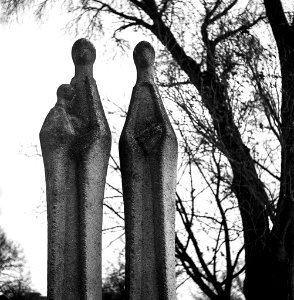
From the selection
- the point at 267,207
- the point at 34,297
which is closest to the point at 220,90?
the point at 267,207

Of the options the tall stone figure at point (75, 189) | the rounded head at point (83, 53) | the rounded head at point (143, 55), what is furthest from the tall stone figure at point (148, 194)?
the rounded head at point (83, 53)

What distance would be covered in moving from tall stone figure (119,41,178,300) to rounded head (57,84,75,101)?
1.50ft

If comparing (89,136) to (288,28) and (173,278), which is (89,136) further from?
(288,28)

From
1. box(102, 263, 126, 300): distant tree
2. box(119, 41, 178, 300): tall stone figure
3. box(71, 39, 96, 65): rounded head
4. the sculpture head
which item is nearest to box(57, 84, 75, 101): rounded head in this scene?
the sculpture head

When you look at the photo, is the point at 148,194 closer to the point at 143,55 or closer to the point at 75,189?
the point at 75,189

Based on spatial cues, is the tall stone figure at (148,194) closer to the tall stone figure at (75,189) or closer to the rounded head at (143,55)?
the rounded head at (143,55)

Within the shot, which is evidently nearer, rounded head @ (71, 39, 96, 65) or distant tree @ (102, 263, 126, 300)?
rounded head @ (71, 39, 96, 65)

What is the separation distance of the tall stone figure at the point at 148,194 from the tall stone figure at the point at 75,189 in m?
0.20

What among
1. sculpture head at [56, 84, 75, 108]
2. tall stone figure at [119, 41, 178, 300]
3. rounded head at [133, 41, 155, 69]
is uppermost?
rounded head at [133, 41, 155, 69]

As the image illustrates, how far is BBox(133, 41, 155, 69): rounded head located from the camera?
17.4 feet

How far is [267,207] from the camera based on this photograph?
12203mm

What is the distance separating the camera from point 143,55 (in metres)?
5.30

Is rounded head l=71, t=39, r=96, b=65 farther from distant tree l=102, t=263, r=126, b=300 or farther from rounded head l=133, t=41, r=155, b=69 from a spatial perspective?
distant tree l=102, t=263, r=126, b=300

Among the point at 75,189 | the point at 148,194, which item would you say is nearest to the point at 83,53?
the point at 75,189
